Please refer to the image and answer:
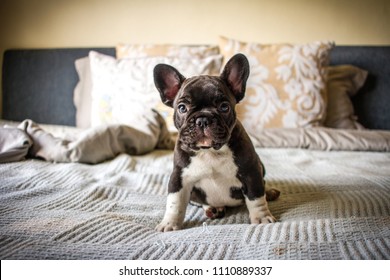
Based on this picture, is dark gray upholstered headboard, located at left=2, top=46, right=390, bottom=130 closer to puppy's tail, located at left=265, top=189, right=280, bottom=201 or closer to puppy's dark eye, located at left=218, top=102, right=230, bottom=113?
puppy's tail, located at left=265, top=189, right=280, bottom=201

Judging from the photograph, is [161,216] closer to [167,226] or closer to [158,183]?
[167,226]

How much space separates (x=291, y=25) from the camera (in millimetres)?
1860

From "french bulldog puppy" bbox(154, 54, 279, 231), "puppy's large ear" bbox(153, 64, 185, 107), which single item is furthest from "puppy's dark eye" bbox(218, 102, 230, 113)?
"puppy's large ear" bbox(153, 64, 185, 107)

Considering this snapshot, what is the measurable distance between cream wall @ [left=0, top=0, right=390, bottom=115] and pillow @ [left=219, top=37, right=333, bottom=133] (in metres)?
0.36

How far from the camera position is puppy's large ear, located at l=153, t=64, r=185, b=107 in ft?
2.48

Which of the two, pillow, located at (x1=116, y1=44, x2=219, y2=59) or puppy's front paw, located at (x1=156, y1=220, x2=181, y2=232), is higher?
pillow, located at (x1=116, y1=44, x2=219, y2=59)

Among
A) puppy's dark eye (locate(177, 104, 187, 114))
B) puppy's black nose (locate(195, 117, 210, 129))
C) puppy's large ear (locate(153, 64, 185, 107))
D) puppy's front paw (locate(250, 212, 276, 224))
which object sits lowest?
puppy's front paw (locate(250, 212, 276, 224))

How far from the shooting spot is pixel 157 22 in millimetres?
1943

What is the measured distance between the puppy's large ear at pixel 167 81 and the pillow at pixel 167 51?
3.18 feet

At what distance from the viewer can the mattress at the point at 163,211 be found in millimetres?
541

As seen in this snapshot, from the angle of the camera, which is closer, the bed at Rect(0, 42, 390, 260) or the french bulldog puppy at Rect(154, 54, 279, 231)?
the bed at Rect(0, 42, 390, 260)

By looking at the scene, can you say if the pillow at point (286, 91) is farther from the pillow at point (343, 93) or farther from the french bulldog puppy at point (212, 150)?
the french bulldog puppy at point (212, 150)

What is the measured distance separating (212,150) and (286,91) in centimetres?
87

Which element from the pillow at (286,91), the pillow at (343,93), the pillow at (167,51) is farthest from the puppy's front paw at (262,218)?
the pillow at (167,51)
